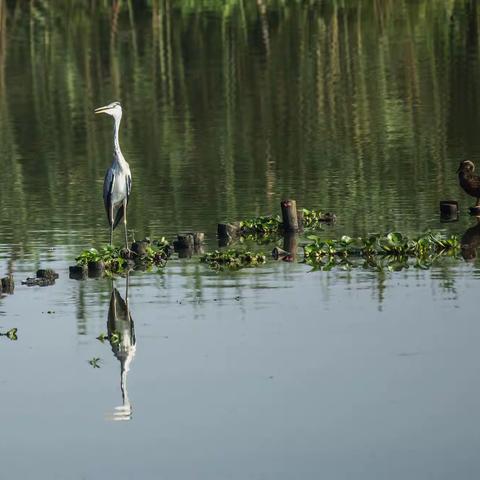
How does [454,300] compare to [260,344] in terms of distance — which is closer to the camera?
[260,344]

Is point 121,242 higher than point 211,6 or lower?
lower

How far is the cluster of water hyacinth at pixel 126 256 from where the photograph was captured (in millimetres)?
18234

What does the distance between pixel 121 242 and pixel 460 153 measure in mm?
7991

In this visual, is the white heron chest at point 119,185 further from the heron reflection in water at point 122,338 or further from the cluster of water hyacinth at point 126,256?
the heron reflection in water at point 122,338

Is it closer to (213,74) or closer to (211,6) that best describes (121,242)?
(213,74)

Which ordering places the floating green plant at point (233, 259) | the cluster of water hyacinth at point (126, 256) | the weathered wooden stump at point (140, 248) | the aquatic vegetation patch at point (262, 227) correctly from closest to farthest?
1. the cluster of water hyacinth at point (126, 256)
2. the floating green plant at point (233, 259)
3. the weathered wooden stump at point (140, 248)
4. the aquatic vegetation patch at point (262, 227)

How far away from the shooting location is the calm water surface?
1193 cm

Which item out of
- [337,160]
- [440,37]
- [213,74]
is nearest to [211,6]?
[440,37]

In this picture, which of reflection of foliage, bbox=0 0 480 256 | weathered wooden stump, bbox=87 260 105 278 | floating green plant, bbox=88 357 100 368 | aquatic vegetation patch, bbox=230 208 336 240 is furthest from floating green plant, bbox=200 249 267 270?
floating green plant, bbox=88 357 100 368

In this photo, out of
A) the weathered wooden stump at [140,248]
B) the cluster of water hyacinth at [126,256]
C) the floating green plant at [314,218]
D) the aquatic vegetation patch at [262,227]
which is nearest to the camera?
the cluster of water hyacinth at [126,256]

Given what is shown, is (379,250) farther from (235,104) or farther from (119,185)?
(235,104)

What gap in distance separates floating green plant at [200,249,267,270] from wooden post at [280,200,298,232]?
1.60 meters

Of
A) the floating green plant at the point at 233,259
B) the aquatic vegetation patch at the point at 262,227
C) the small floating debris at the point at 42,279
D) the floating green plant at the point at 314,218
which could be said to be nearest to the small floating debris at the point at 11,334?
the small floating debris at the point at 42,279

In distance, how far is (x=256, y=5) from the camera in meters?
53.6
